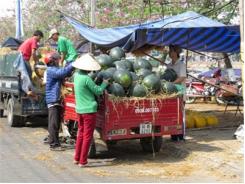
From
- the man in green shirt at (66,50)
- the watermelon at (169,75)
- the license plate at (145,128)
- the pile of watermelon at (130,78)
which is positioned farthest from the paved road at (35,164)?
the watermelon at (169,75)

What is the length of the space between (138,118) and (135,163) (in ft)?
2.59

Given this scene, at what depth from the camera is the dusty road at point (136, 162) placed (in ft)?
26.7

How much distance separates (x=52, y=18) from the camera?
35.2 m

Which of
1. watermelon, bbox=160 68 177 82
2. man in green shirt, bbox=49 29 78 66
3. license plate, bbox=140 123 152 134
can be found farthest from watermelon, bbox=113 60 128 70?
man in green shirt, bbox=49 29 78 66

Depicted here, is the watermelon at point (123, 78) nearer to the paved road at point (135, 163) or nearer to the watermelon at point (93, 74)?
the watermelon at point (93, 74)

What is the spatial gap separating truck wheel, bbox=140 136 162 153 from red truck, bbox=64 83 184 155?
0.40 ft

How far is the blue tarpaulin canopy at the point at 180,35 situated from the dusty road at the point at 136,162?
217 cm

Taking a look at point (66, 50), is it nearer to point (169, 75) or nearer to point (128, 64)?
point (128, 64)

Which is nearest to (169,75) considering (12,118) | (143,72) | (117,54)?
(143,72)

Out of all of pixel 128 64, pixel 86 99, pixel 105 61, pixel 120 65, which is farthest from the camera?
pixel 128 64

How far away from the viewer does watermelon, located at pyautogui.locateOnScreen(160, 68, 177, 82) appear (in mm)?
10655

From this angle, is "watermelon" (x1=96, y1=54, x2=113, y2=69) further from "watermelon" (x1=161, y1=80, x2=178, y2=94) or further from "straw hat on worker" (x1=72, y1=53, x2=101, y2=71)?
"watermelon" (x1=161, y1=80, x2=178, y2=94)

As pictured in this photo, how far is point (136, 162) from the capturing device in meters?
9.45

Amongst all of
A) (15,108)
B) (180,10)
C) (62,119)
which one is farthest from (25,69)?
(180,10)
